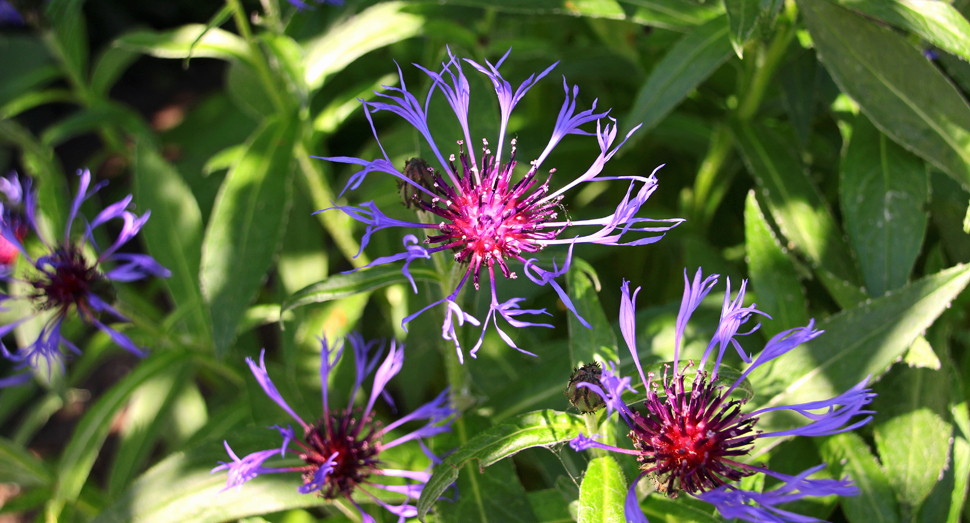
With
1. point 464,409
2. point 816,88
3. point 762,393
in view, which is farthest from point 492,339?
point 816,88

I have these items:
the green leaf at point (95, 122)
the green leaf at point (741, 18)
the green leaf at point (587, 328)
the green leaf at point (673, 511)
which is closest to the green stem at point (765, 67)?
the green leaf at point (741, 18)

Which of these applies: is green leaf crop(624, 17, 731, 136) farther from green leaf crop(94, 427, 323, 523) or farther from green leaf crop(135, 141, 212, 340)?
green leaf crop(135, 141, 212, 340)

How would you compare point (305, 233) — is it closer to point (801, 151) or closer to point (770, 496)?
point (801, 151)

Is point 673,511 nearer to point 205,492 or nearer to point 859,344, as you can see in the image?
point 859,344

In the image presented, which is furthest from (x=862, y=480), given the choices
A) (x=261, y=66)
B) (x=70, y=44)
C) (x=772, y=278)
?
(x=70, y=44)

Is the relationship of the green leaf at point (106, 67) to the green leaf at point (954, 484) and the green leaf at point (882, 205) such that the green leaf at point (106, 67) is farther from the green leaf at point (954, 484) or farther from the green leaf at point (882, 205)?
the green leaf at point (954, 484)

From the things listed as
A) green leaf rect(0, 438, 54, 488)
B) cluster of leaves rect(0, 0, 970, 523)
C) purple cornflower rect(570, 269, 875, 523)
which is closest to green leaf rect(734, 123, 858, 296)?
cluster of leaves rect(0, 0, 970, 523)
